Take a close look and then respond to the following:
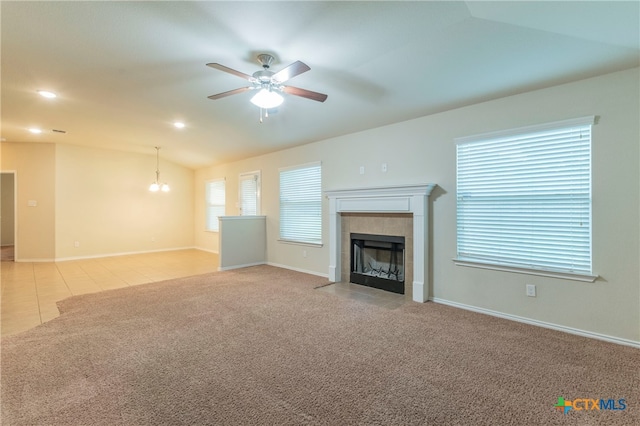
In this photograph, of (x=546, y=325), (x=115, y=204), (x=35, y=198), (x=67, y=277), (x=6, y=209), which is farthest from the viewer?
(x=6, y=209)

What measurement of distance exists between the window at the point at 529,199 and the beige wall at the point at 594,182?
3.6 inches

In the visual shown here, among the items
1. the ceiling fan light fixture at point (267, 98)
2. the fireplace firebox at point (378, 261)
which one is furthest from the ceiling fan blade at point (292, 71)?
the fireplace firebox at point (378, 261)

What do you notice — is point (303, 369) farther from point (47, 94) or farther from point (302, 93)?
point (47, 94)

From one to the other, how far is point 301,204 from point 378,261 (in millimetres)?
1868

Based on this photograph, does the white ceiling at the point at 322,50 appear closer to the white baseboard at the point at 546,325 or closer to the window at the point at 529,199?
the window at the point at 529,199

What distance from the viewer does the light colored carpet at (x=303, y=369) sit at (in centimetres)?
170

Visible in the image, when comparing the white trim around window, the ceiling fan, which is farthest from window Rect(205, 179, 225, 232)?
the ceiling fan

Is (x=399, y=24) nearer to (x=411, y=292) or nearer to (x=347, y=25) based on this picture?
(x=347, y=25)

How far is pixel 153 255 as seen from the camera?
7.50m

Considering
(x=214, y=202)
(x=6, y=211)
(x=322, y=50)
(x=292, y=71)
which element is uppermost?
(x=322, y=50)

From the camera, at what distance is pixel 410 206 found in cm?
379

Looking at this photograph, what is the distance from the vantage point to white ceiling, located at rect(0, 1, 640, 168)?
2.06 meters

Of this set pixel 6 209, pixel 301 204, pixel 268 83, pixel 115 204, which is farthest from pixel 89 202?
pixel 268 83

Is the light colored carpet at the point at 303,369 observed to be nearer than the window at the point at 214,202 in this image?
Yes
